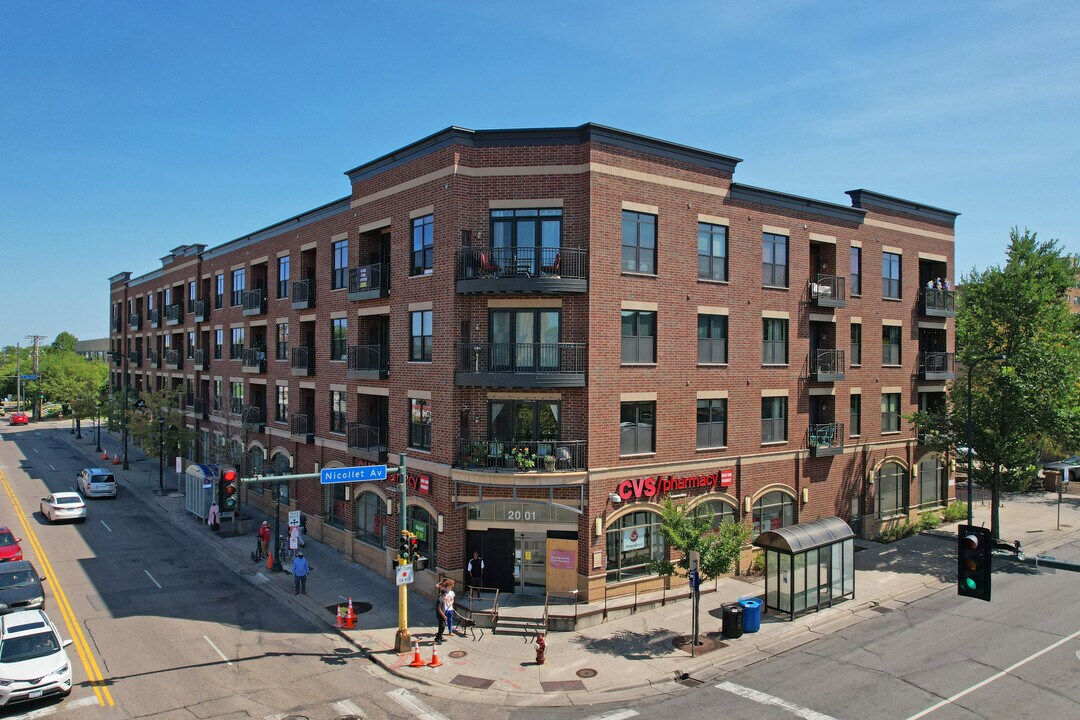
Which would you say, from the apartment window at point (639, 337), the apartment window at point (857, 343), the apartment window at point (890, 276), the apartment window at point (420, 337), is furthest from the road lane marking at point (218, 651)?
the apartment window at point (890, 276)

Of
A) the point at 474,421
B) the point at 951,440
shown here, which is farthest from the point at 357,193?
the point at 951,440

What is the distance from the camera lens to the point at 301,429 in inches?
1342

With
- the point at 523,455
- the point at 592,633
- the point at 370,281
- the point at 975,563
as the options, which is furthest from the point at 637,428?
the point at 975,563

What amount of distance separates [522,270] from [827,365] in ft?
50.4

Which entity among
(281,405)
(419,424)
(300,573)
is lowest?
(300,573)

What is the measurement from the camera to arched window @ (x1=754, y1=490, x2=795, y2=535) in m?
28.3

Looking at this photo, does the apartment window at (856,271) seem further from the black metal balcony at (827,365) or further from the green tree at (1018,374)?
the green tree at (1018,374)

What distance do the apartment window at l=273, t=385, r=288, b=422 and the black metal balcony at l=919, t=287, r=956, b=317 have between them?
3275 cm

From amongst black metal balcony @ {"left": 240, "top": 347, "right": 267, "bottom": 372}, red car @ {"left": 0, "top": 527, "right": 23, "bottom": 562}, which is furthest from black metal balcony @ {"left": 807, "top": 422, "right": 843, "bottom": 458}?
red car @ {"left": 0, "top": 527, "right": 23, "bottom": 562}

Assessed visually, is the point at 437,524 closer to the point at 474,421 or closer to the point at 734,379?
the point at 474,421

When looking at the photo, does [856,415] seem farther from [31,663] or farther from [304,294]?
[31,663]

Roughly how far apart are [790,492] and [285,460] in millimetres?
24752

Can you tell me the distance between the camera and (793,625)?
22016 mm

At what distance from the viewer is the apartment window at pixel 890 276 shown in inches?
1316
